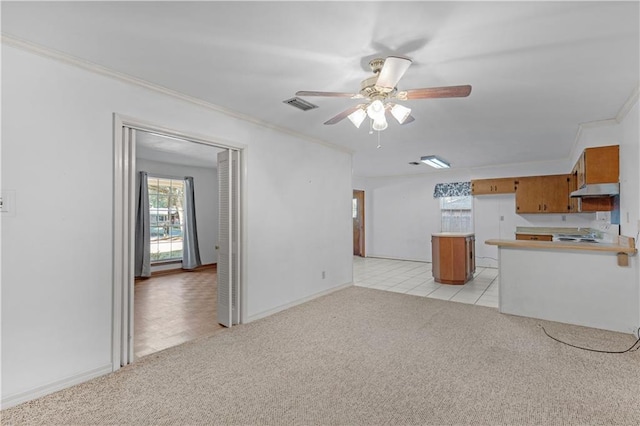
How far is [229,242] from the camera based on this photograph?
3602 millimetres

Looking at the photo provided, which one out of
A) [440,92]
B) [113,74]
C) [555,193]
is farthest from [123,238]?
[555,193]

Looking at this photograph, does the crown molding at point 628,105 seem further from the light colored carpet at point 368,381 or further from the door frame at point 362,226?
the door frame at point 362,226

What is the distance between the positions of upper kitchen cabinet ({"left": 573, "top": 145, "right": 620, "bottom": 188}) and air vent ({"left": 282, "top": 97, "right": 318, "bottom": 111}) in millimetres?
3303

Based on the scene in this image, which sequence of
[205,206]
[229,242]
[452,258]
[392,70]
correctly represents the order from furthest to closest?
[205,206] < [452,258] < [229,242] < [392,70]

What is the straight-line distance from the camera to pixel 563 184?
20.6 feet

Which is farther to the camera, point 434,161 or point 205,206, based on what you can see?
point 205,206

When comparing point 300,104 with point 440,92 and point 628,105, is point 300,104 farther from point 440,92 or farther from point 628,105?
point 628,105

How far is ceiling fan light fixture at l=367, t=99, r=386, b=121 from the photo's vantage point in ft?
7.75

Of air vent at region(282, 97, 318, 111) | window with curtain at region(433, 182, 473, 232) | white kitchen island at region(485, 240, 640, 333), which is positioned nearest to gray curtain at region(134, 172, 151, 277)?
air vent at region(282, 97, 318, 111)

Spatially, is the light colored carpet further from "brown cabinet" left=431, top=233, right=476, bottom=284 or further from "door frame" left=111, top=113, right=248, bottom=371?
"brown cabinet" left=431, top=233, right=476, bottom=284

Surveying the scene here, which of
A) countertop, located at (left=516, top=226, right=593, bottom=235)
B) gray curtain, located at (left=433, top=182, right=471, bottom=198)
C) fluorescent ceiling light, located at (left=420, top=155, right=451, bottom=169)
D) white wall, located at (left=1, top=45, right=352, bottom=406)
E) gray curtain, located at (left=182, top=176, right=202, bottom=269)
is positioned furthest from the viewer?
gray curtain, located at (left=433, top=182, right=471, bottom=198)

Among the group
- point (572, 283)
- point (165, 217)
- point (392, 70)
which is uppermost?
point (392, 70)

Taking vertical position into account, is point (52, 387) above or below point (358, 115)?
below

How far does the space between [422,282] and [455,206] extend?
2.93m
